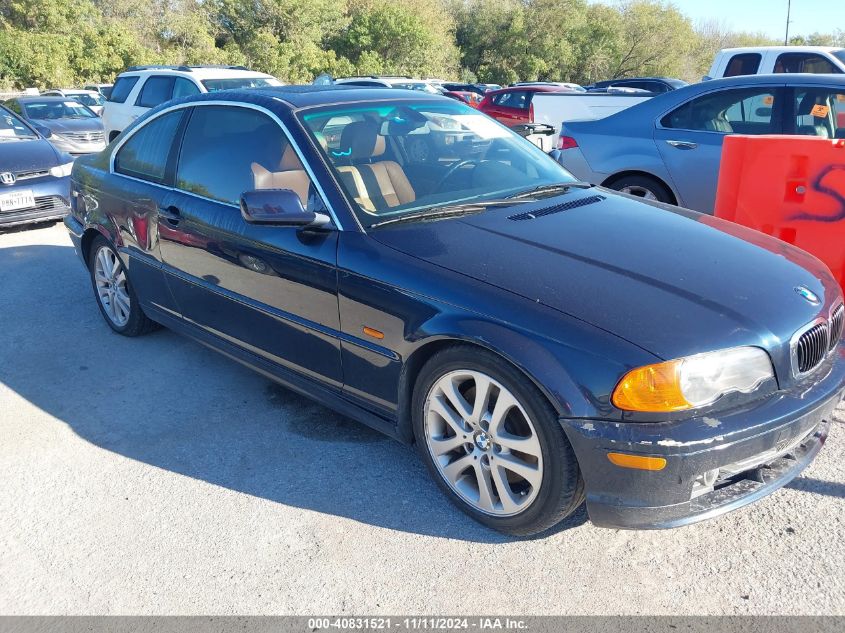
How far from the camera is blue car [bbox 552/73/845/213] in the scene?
581cm

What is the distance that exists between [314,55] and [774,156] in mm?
40487

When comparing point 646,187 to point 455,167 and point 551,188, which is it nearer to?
point 551,188

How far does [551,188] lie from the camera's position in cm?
373

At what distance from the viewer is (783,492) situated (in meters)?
3.02

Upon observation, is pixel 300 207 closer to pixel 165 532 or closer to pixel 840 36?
pixel 165 532

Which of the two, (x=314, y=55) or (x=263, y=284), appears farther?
(x=314, y=55)

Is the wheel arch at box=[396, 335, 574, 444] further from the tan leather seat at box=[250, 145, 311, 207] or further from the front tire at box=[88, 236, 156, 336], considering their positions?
the front tire at box=[88, 236, 156, 336]

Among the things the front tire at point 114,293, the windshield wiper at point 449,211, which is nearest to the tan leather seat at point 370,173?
the windshield wiper at point 449,211

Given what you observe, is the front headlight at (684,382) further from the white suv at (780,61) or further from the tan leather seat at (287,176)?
A: the white suv at (780,61)

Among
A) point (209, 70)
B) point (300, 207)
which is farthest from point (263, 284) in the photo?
point (209, 70)

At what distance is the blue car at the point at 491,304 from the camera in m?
2.37

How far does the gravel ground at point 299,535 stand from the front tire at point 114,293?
0.86m

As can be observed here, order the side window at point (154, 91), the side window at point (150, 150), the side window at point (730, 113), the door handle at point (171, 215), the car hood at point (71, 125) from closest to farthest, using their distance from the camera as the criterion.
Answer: the door handle at point (171, 215) → the side window at point (150, 150) → the side window at point (730, 113) → the side window at point (154, 91) → the car hood at point (71, 125)

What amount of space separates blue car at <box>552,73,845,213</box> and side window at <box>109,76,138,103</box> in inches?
340
